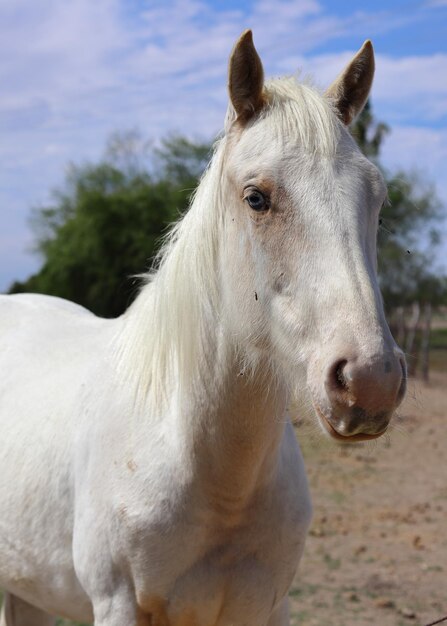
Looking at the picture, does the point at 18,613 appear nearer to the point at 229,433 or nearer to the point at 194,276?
the point at 229,433

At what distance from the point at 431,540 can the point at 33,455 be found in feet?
14.4

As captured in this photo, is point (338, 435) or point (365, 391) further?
point (338, 435)

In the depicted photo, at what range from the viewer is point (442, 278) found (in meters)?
28.2

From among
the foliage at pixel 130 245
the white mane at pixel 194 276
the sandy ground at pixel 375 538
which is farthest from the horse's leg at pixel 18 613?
the foliage at pixel 130 245

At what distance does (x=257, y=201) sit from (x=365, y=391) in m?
0.63

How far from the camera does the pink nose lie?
1.74 meters

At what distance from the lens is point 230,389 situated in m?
2.33

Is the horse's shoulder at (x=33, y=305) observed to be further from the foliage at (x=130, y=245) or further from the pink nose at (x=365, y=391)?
the foliage at (x=130, y=245)

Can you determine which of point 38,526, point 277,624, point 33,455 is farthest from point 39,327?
point 277,624

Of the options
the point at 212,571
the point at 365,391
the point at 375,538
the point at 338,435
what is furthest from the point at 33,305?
the point at 375,538

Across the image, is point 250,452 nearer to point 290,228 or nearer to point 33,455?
point 290,228

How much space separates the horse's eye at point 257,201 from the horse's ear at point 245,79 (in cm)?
28

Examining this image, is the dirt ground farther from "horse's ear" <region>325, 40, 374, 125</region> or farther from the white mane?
"horse's ear" <region>325, 40, 374, 125</region>

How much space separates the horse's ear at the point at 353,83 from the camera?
2.37 meters
